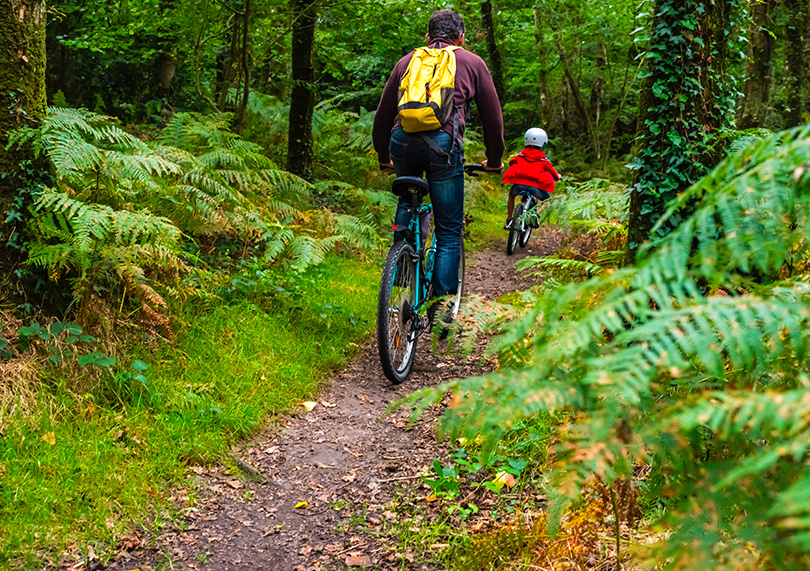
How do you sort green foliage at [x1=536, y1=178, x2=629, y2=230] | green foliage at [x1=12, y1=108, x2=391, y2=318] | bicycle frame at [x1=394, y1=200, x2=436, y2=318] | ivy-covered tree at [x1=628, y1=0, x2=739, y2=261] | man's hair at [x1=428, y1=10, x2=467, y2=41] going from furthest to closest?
green foliage at [x1=536, y1=178, x2=629, y2=230] → bicycle frame at [x1=394, y1=200, x2=436, y2=318] → man's hair at [x1=428, y1=10, x2=467, y2=41] → ivy-covered tree at [x1=628, y1=0, x2=739, y2=261] → green foliage at [x1=12, y1=108, x2=391, y2=318]

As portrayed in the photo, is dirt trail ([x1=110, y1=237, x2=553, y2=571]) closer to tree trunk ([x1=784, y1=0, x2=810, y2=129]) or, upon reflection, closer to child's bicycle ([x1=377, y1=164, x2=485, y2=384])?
child's bicycle ([x1=377, y1=164, x2=485, y2=384])

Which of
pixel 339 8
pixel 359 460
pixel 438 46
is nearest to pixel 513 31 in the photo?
pixel 339 8

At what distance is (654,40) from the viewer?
3840 mm

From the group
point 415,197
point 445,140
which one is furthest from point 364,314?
point 445,140

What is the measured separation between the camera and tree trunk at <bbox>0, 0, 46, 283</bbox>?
3.40 m

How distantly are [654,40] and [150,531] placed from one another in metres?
3.87

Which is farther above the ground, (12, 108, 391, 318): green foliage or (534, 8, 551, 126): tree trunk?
(534, 8, 551, 126): tree trunk

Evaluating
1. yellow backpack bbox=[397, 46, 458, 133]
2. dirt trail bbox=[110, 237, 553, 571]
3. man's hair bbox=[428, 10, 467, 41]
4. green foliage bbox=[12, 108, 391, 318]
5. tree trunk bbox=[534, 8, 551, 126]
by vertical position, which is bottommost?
dirt trail bbox=[110, 237, 553, 571]

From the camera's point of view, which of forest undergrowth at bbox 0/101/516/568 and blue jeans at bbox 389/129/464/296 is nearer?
forest undergrowth at bbox 0/101/516/568

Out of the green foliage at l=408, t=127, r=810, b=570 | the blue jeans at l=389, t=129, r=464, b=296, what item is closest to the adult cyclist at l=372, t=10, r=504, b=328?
the blue jeans at l=389, t=129, r=464, b=296

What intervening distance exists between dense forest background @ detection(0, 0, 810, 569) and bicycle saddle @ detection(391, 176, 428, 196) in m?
0.94

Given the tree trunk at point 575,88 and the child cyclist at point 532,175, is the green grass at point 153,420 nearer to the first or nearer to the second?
the child cyclist at point 532,175

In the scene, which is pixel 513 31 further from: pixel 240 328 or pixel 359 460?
pixel 359 460

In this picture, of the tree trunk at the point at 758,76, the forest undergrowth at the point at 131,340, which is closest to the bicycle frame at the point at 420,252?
the forest undergrowth at the point at 131,340
